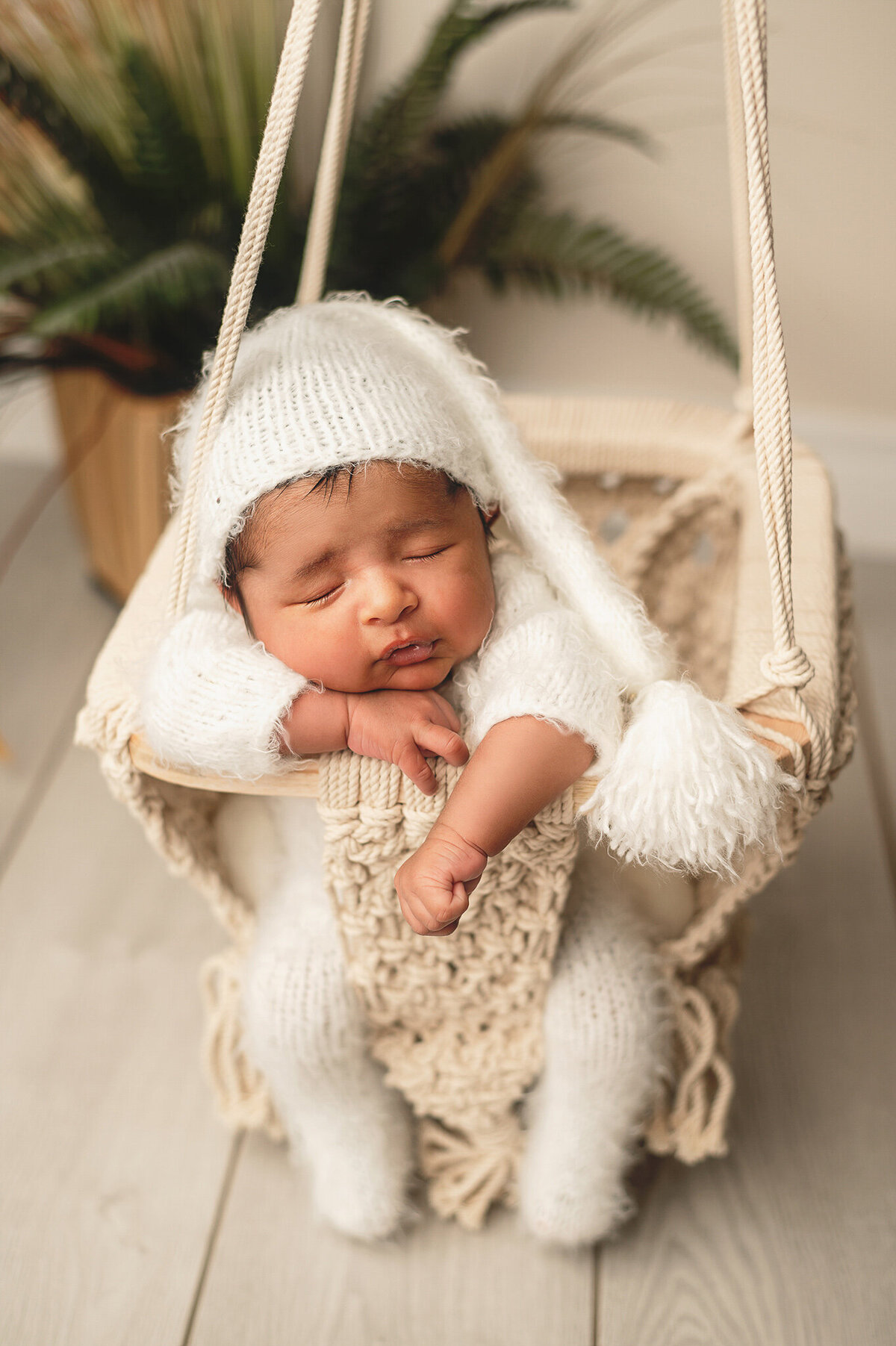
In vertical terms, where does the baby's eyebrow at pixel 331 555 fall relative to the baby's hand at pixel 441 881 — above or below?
above

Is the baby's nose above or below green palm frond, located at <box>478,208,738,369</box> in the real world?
below

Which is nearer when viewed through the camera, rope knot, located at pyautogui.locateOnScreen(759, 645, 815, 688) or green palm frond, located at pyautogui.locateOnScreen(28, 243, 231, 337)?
rope knot, located at pyautogui.locateOnScreen(759, 645, 815, 688)

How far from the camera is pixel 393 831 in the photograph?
0.63 m

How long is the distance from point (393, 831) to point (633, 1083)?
28 centimetres

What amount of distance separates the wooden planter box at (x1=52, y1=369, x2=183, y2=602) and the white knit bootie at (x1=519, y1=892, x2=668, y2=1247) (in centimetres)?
77

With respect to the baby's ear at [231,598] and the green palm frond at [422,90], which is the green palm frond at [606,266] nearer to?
the green palm frond at [422,90]

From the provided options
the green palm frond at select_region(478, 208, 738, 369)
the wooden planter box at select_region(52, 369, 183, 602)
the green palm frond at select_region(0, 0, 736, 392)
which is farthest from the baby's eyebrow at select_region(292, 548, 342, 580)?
the green palm frond at select_region(478, 208, 738, 369)

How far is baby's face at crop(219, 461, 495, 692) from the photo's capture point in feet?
2.07

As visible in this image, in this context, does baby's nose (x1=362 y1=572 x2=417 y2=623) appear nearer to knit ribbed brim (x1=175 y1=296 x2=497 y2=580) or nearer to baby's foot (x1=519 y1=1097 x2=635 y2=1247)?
knit ribbed brim (x1=175 y1=296 x2=497 y2=580)

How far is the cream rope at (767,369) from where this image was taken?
522 millimetres

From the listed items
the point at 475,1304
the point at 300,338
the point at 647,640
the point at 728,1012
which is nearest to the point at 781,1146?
the point at 728,1012

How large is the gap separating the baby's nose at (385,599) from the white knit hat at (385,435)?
0.07 metres

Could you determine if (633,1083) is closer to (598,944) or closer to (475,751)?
(598,944)

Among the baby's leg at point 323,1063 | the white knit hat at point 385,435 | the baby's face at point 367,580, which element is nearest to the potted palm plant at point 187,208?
the white knit hat at point 385,435
